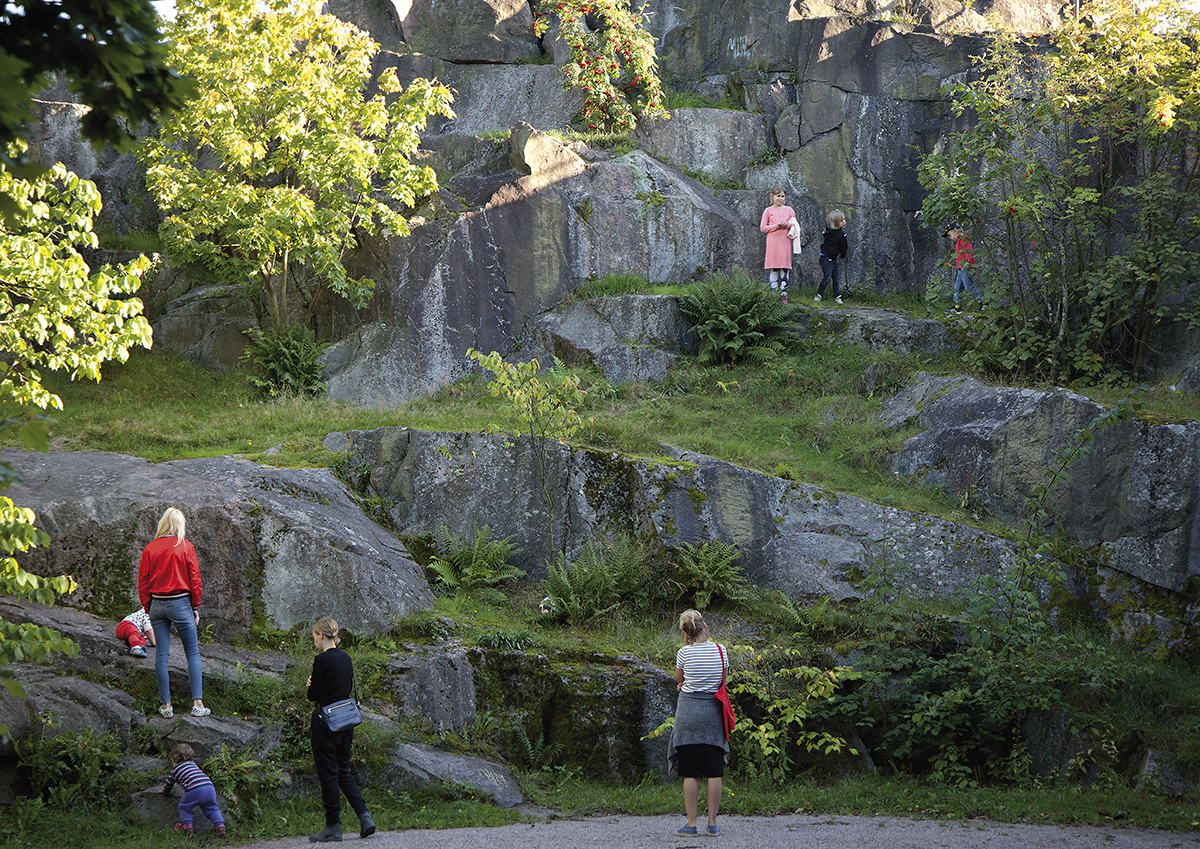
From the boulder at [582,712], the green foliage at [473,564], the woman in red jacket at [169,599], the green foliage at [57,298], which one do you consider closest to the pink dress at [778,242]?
the green foliage at [473,564]

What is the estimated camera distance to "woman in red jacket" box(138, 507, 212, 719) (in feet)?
25.3

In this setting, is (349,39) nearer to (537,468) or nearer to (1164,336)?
(537,468)

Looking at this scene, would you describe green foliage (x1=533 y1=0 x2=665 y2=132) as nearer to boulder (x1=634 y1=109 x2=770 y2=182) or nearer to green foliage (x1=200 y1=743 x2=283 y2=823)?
boulder (x1=634 y1=109 x2=770 y2=182)

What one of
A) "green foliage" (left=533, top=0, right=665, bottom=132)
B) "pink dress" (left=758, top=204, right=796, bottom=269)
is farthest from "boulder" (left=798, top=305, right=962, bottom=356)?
"green foliage" (left=533, top=0, right=665, bottom=132)

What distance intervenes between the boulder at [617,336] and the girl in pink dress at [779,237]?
210 cm

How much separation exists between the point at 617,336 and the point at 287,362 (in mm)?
5902

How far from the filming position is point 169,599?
7719 mm

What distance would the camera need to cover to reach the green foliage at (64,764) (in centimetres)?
711

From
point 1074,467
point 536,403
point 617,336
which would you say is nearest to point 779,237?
point 617,336

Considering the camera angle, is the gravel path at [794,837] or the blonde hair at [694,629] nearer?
the gravel path at [794,837]

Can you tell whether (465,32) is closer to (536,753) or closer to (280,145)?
(280,145)

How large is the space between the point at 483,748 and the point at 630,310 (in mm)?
9528

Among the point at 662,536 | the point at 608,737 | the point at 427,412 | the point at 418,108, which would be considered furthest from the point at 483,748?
the point at 418,108

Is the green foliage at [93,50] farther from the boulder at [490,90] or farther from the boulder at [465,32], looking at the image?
the boulder at [465,32]
